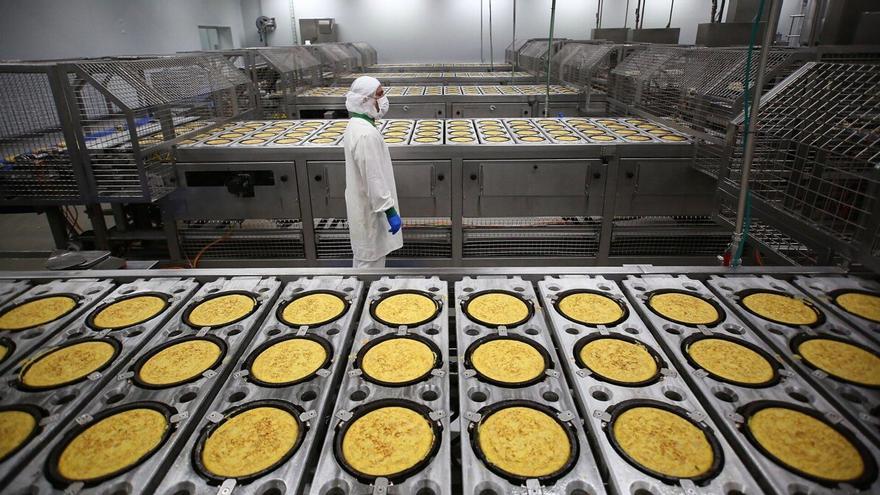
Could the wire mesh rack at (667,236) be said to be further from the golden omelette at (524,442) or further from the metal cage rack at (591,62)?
the golden omelette at (524,442)

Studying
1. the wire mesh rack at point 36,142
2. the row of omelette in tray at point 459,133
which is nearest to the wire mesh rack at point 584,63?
the row of omelette in tray at point 459,133

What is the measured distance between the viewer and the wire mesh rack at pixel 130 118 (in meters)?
2.51

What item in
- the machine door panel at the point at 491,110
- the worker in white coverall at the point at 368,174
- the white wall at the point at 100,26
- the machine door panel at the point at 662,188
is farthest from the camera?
the white wall at the point at 100,26

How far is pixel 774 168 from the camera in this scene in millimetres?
1657

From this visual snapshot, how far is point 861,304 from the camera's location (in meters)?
1.20

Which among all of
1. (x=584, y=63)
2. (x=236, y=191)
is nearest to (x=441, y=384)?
(x=236, y=191)

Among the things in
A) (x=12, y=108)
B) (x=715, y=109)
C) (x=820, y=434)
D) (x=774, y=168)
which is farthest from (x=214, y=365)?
(x=715, y=109)

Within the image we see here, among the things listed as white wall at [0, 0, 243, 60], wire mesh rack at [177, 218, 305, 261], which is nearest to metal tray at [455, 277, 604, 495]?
wire mesh rack at [177, 218, 305, 261]

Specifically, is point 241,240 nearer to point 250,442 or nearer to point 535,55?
point 250,442

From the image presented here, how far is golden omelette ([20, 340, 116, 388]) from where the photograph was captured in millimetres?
986

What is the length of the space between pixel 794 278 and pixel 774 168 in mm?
504

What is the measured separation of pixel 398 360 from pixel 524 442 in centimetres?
33

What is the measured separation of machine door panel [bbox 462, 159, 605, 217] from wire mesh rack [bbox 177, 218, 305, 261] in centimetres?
124

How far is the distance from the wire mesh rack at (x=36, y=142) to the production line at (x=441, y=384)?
4.82 ft
